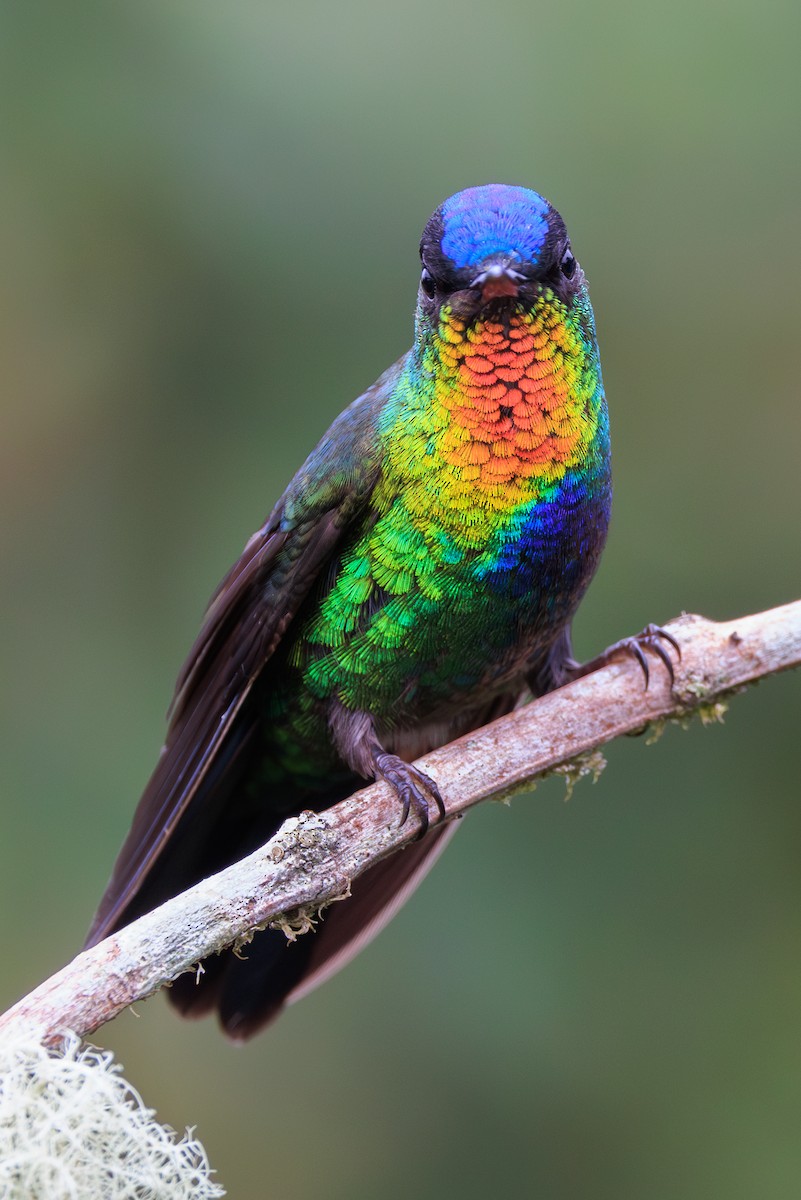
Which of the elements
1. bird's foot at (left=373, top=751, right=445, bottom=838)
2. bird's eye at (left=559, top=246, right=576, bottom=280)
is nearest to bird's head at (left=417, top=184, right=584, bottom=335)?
bird's eye at (left=559, top=246, right=576, bottom=280)

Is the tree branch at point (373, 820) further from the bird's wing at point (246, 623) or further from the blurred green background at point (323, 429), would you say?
the blurred green background at point (323, 429)

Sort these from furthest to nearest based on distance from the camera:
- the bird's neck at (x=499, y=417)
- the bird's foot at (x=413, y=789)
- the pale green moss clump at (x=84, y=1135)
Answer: the bird's neck at (x=499, y=417) < the bird's foot at (x=413, y=789) < the pale green moss clump at (x=84, y=1135)

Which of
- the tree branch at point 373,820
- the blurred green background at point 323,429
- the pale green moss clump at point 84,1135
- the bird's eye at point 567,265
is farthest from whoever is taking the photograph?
the blurred green background at point 323,429

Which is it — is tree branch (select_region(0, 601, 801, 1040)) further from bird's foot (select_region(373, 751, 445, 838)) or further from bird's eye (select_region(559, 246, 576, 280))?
bird's eye (select_region(559, 246, 576, 280))

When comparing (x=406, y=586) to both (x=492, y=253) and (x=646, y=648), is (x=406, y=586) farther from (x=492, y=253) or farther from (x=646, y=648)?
(x=492, y=253)

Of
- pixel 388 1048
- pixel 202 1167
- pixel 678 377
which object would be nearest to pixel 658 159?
pixel 678 377

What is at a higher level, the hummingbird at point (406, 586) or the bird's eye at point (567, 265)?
the bird's eye at point (567, 265)

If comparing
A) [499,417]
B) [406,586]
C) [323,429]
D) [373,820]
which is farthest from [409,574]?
[323,429]

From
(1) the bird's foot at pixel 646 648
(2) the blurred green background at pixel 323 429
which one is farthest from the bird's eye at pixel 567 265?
(2) the blurred green background at pixel 323 429
